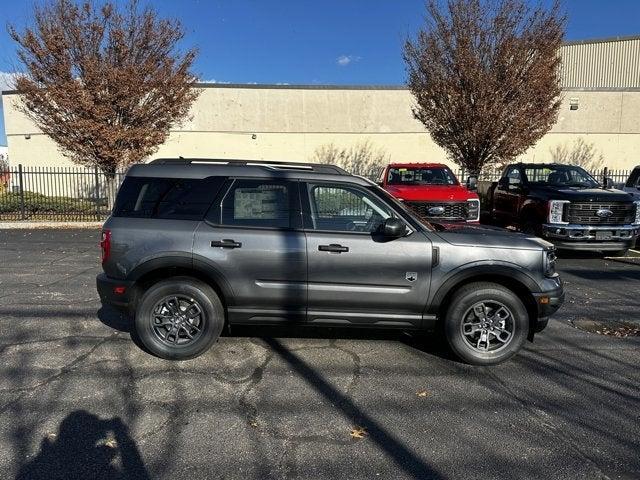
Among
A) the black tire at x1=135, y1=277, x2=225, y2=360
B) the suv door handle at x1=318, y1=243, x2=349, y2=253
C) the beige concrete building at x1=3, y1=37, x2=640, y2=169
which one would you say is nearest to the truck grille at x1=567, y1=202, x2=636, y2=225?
the suv door handle at x1=318, y1=243, x2=349, y2=253

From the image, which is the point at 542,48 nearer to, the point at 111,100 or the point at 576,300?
the point at 576,300

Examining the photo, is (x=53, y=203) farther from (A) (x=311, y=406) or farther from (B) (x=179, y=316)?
(A) (x=311, y=406)

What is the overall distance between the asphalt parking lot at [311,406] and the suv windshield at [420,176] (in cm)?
556

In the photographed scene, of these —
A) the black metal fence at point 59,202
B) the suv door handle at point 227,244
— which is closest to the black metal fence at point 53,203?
the black metal fence at point 59,202

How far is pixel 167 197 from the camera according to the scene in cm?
470

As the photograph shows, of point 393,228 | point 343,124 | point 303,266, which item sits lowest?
point 303,266

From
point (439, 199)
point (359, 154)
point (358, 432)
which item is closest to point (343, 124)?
point (359, 154)

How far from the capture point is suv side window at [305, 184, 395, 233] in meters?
4.60

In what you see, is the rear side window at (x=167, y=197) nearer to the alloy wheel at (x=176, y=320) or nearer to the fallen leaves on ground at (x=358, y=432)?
the alloy wheel at (x=176, y=320)

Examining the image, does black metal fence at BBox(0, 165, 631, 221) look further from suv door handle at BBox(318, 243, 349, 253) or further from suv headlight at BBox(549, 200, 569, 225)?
suv door handle at BBox(318, 243, 349, 253)

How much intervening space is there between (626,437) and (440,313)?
1.73 m

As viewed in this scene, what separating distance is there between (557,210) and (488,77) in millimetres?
6377

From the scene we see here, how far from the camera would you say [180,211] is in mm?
4641

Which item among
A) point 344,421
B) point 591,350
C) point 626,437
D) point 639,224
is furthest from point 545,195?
point 344,421
